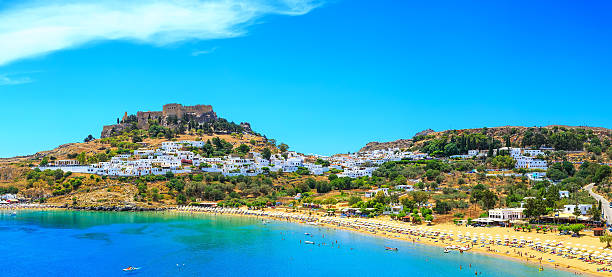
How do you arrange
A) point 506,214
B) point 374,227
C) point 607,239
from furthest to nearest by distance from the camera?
1. point 374,227
2. point 506,214
3. point 607,239

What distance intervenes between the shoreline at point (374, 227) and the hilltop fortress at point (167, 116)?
44167mm

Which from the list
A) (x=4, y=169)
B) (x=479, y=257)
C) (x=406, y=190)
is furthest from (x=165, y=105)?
(x=479, y=257)

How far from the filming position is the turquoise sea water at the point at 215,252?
3544 centimetres

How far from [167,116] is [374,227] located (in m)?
77.4

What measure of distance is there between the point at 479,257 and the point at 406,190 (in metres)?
30.6

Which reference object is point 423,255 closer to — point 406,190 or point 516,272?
point 516,272

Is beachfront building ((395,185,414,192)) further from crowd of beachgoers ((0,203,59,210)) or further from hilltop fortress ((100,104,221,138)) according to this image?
hilltop fortress ((100,104,221,138))

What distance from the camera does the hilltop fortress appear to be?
370 ft

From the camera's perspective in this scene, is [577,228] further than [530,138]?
No

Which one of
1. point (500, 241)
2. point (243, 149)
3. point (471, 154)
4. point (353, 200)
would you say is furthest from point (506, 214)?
point (243, 149)

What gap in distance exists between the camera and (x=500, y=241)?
40.0 meters

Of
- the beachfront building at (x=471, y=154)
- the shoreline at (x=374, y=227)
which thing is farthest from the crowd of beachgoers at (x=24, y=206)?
the beachfront building at (x=471, y=154)

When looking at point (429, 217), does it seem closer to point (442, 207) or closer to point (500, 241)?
point (442, 207)

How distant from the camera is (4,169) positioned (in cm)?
8325
